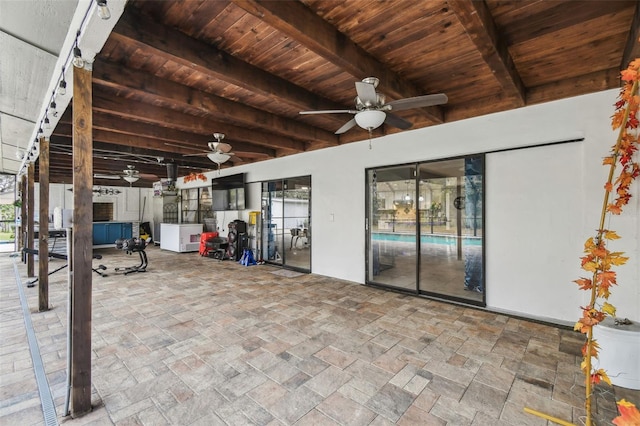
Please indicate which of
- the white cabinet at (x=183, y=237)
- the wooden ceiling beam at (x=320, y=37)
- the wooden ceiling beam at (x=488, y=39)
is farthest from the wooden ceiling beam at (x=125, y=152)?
the wooden ceiling beam at (x=488, y=39)

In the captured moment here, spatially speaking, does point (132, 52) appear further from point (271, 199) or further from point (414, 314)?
point (271, 199)

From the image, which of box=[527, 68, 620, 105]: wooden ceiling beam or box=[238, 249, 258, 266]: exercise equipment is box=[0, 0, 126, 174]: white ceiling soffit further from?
box=[238, 249, 258, 266]: exercise equipment

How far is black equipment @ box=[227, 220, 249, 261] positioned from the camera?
797 centimetres

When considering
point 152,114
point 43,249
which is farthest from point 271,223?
point 43,249

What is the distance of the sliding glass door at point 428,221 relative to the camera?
4.27 m

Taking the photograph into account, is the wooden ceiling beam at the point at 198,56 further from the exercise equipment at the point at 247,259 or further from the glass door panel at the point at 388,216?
the exercise equipment at the point at 247,259

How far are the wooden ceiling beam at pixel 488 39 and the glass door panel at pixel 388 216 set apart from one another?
81.0 inches

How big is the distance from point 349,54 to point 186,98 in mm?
2146

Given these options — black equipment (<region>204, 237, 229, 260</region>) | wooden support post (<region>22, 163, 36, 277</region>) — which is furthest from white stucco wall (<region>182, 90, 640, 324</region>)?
wooden support post (<region>22, 163, 36, 277</region>)

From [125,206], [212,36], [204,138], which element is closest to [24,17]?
[212,36]

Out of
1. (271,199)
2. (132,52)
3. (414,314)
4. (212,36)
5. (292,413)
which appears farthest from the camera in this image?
(271,199)

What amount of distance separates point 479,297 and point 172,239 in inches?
372

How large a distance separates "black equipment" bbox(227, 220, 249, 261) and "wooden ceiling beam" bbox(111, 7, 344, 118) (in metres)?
5.16

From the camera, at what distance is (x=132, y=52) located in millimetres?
2703
